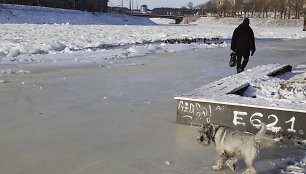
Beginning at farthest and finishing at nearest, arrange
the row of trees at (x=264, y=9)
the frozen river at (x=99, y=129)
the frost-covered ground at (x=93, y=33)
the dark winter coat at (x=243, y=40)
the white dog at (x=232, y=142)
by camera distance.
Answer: the row of trees at (x=264, y=9) → the frost-covered ground at (x=93, y=33) → the dark winter coat at (x=243, y=40) → the frozen river at (x=99, y=129) → the white dog at (x=232, y=142)

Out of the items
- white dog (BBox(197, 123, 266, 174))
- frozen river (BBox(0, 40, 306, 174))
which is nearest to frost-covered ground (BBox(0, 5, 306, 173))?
frozen river (BBox(0, 40, 306, 174))

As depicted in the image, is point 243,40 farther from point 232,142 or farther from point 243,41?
point 232,142

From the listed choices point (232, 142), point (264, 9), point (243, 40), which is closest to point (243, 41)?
point (243, 40)

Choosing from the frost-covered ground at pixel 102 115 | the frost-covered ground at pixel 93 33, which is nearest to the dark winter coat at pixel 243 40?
the frost-covered ground at pixel 102 115

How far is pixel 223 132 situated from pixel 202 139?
0.84 feet

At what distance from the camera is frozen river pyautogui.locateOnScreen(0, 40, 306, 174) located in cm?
494

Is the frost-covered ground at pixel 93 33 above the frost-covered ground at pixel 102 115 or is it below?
above

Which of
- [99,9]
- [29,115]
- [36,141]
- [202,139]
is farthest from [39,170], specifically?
[99,9]

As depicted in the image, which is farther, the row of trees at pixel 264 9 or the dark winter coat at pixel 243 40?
the row of trees at pixel 264 9

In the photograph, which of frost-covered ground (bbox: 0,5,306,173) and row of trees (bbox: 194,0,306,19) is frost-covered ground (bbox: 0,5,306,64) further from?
row of trees (bbox: 194,0,306,19)

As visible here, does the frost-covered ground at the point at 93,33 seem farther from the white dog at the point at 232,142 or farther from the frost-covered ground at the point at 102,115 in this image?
the white dog at the point at 232,142

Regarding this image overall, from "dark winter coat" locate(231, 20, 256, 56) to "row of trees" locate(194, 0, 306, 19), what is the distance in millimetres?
78783

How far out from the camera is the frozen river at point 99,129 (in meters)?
4.94

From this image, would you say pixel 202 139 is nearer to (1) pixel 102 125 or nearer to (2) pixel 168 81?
(1) pixel 102 125
